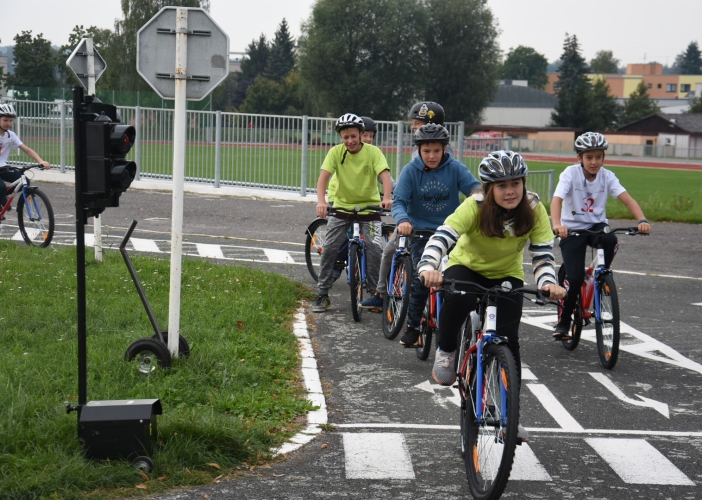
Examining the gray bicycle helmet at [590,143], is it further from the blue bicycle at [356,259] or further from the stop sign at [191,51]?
the stop sign at [191,51]

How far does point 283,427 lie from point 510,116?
465 feet

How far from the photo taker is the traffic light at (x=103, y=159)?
230 inches

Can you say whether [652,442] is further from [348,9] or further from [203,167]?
[348,9]

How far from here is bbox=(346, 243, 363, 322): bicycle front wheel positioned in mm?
9906

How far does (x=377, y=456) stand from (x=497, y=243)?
1.40 m

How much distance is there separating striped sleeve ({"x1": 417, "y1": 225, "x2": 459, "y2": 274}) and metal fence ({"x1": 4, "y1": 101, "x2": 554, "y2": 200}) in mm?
16916

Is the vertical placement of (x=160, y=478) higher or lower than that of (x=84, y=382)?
lower

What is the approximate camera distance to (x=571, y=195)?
891cm

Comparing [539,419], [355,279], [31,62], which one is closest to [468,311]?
[539,419]

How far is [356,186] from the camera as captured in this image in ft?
34.0

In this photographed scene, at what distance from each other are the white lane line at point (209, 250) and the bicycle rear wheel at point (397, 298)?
5.61 metres

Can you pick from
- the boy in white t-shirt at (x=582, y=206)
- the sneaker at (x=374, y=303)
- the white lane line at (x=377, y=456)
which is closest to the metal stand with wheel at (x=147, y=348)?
the white lane line at (x=377, y=456)

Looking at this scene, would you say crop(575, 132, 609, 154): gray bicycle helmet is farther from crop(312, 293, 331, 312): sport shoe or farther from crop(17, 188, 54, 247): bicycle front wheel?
crop(17, 188, 54, 247): bicycle front wheel

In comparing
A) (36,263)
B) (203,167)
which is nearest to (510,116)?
(203,167)
